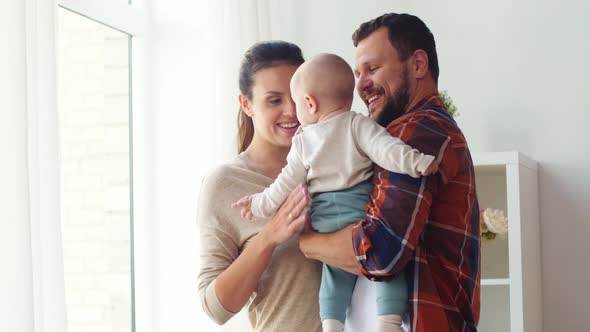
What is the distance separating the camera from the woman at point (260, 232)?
1892 millimetres

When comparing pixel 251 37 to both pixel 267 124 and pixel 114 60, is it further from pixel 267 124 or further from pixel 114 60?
pixel 267 124

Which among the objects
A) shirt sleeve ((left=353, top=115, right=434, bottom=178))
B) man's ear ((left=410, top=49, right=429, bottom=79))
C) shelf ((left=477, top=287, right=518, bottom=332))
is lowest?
shelf ((left=477, top=287, right=518, bottom=332))

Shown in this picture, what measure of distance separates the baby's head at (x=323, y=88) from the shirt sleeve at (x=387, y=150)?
0.07 meters

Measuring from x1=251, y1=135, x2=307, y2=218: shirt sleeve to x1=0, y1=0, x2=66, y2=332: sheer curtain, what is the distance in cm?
47

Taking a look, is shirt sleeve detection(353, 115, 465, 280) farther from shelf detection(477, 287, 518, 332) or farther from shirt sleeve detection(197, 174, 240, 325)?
shelf detection(477, 287, 518, 332)

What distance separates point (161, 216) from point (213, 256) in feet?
3.69

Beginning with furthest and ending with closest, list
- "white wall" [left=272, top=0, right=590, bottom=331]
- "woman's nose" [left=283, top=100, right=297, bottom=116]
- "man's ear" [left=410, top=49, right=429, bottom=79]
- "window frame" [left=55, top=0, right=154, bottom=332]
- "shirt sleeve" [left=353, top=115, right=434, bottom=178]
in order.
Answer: "white wall" [left=272, top=0, right=590, bottom=331] → "window frame" [left=55, top=0, right=154, bottom=332] → "woman's nose" [left=283, top=100, right=297, bottom=116] → "man's ear" [left=410, top=49, right=429, bottom=79] → "shirt sleeve" [left=353, top=115, right=434, bottom=178]

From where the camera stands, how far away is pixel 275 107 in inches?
81.7

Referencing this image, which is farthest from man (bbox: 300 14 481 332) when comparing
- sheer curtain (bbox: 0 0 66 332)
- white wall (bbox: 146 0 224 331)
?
white wall (bbox: 146 0 224 331)

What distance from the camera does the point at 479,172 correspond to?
10.7 ft

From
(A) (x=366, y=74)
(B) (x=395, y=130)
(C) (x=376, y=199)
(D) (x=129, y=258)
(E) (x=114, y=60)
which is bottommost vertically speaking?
(D) (x=129, y=258)

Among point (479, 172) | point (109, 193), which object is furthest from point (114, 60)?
point (479, 172)

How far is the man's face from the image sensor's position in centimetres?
179

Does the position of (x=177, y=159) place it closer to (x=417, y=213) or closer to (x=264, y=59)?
(x=264, y=59)
